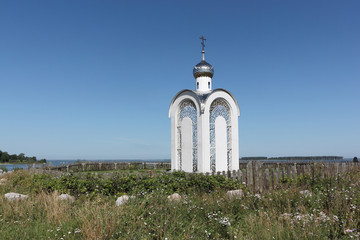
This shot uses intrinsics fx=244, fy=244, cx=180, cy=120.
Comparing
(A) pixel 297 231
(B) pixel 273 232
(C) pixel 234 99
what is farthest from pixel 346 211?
(C) pixel 234 99

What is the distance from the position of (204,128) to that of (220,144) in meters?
1.67

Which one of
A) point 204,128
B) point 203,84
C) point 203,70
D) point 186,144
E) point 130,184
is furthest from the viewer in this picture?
point 203,84

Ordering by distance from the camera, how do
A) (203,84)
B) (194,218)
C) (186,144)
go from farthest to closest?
(203,84), (186,144), (194,218)

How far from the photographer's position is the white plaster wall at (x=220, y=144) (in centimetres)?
1484

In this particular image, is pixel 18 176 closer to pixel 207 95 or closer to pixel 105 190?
pixel 105 190

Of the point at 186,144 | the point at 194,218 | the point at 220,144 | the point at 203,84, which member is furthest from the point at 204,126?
the point at 194,218

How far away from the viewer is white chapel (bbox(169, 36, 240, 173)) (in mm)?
14352

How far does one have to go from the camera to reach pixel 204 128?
1424 cm

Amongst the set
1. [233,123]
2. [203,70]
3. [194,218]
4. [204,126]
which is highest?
[203,70]

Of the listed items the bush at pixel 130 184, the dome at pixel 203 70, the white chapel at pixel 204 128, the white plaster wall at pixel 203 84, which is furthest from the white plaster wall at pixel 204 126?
the bush at pixel 130 184

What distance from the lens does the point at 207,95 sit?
14.6m

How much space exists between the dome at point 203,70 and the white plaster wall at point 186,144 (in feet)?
11.0

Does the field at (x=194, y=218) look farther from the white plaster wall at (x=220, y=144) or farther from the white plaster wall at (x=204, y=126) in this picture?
the white plaster wall at (x=220, y=144)

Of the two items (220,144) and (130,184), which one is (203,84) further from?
(130,184)
